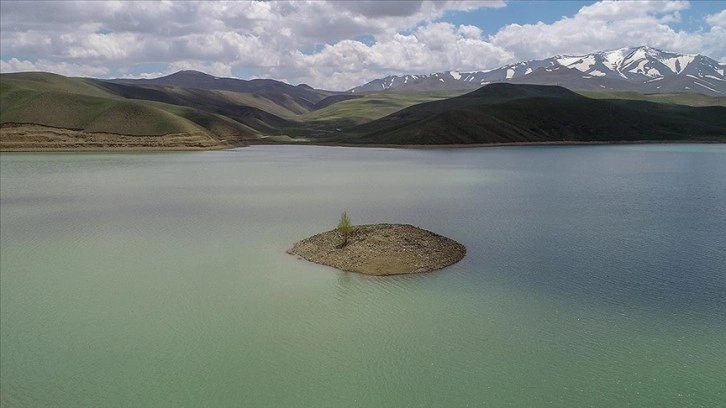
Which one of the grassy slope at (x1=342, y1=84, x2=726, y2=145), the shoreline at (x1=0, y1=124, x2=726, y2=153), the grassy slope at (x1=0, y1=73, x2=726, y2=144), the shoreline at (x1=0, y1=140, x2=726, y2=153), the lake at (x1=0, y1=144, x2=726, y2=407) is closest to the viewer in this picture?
the lake at (x1=0, y1=144, x2=726, y2=407)

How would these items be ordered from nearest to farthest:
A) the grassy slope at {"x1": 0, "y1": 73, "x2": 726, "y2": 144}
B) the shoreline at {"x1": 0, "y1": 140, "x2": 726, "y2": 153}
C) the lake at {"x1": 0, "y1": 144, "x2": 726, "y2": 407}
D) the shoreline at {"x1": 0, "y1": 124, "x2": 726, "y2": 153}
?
the lake at {"x1": 0, "y1": 144, "x2": 726, "y2": 407}
the shoreline at {"x1": 0, "y1": 140, "x2": 726, "y2": 153}
the shoreline at {"x1": 0, "y1": 124, "x2": 726, "y2": 153}
the grassy slope at {"x1": 0, "y1": 73, "x2": 726, "y2": 144}

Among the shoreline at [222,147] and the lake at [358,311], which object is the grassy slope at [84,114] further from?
the lake at [358,311]

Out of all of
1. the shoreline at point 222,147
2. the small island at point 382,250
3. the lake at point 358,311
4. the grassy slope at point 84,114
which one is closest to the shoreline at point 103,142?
the shoreline at point 222,147

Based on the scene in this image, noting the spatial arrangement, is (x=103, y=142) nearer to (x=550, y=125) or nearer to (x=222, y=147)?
(x=222, y=147)

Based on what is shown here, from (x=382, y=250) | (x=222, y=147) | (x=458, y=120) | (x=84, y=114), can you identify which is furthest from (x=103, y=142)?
(x=382, y=250)

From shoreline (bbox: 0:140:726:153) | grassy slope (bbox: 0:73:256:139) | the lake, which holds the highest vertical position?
grassy slope (bbox: 0:73:256:139)

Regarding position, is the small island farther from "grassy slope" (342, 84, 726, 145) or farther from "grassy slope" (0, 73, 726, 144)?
"grassy slope" (0, 73, 726, 144)

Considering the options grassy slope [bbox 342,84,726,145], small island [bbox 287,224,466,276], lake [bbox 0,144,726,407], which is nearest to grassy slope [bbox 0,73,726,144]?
grassy slope [bbox 342,84,726,145]
